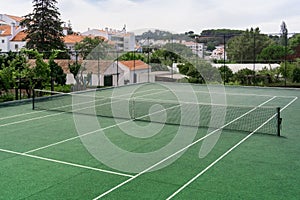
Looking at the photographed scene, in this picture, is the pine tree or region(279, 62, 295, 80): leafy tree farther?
the pine tree

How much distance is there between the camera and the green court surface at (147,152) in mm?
6488

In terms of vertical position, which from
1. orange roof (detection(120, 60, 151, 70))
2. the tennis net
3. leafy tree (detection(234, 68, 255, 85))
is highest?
orange roof (detection(120, 60, 151, 70))

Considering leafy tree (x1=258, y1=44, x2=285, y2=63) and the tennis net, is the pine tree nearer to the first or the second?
leafy tree (x1=258, y1=44, x2=285, y2=63)

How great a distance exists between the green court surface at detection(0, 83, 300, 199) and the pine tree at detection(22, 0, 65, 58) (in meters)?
26.7

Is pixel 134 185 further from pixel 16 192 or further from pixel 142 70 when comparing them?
pixel 142 70

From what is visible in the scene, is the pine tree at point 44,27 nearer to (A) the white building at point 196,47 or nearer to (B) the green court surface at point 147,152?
(A) the white building at point 196,47

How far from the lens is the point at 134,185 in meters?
6.65

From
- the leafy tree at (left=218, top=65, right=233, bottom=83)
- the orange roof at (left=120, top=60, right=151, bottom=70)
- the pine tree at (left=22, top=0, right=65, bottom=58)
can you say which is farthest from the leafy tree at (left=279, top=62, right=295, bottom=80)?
the pine tree at (left=22, top=0, right=65, bottom=58)

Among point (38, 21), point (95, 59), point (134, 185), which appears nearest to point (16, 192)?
point (134, 185)

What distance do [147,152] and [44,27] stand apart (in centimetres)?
3540

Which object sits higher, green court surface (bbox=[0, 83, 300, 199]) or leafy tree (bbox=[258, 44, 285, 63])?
leafy tree (bbox=[258, 44, 285, 63])

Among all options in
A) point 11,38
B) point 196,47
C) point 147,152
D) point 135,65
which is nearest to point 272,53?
point 196,47

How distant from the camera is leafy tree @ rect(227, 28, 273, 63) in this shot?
3036 centimetres

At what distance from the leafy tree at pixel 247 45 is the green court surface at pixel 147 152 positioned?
15.5 metres
